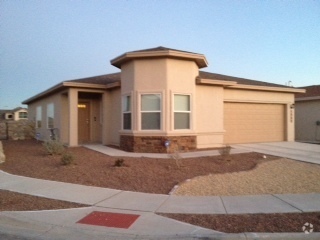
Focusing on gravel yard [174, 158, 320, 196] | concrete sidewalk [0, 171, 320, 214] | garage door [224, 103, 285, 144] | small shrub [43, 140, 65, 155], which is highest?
garage door [224, 103, 285, 144]

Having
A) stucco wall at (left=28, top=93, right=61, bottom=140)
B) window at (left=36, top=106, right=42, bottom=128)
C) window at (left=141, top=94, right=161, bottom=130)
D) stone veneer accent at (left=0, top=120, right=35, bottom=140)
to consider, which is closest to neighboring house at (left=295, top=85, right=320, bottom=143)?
window at (left=141, top=94, right=161, bottom=130)

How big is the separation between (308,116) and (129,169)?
1842 centimetres

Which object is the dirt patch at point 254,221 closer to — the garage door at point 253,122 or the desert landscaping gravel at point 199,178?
the desert landscaping gravel at point 199,178

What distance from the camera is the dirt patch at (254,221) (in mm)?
4652

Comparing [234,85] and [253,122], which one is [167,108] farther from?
[253,122]

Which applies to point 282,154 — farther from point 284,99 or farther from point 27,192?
point 27,192

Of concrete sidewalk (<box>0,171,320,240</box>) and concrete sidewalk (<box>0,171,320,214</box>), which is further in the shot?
concrete sidewalk (<box>0,171,320,214</box>)

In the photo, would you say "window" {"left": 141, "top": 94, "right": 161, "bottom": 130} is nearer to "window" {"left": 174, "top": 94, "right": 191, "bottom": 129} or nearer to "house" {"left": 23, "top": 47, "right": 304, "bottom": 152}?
"house" {"left": 23, "top": 47, "right": 304, "bottom": 152}

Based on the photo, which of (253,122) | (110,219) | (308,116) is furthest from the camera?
(308,116)

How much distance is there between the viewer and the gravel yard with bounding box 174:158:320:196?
6898 millimetres

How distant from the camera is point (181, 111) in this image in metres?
12.7

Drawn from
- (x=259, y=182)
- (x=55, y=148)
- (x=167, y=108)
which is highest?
(x=167, y=108)

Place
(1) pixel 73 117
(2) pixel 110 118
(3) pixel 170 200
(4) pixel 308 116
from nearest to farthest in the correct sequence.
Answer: (3) pixel 170 200
(1) pixel 73 117
(2) pixel 110 118
(4) pixel 308 116

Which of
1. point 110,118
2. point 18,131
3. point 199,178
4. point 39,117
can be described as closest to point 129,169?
point 199,178
